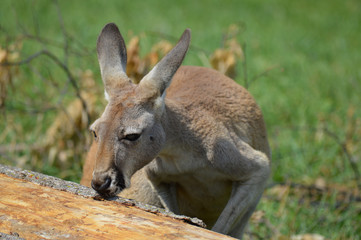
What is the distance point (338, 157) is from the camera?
18.7 feet

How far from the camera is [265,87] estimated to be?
24.3 ft

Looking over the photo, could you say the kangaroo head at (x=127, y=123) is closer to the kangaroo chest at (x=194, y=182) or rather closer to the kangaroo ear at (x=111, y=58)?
the kangaroo ear at (x=111, y=58)

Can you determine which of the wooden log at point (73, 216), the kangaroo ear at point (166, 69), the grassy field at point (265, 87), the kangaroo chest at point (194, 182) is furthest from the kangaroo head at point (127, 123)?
the grassy field at point (265, 87)

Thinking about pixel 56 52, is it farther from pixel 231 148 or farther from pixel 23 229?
pixel 23 229

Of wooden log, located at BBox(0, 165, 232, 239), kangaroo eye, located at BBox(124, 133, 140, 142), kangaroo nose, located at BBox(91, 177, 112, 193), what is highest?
kangaroo eye, located at BBox(124, 133, 140, 142)

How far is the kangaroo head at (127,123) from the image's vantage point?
285 cm

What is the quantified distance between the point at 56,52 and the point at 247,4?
631cm

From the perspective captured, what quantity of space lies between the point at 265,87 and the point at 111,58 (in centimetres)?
441

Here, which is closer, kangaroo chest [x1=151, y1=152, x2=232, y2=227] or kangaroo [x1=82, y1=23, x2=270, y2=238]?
kangaroo [x1=82, y1=23, x2=270, y2=238]

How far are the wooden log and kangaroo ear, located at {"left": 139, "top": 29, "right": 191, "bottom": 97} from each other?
30.5 inches

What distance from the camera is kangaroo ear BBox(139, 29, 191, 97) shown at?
3.05 metres

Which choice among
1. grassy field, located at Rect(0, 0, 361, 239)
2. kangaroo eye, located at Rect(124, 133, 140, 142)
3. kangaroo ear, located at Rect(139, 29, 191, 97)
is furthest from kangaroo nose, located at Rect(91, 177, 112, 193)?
grassy field, located at Rect(0, 0, 361, 239)

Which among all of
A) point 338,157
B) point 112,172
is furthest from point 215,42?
point 112,172

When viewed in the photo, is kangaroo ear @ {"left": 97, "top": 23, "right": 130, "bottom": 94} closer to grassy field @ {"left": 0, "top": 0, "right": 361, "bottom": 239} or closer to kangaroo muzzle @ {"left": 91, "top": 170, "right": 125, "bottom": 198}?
kangaroo muzzle @ {"left": 91, "top": 170, "right": 125, "bottom": 198}
